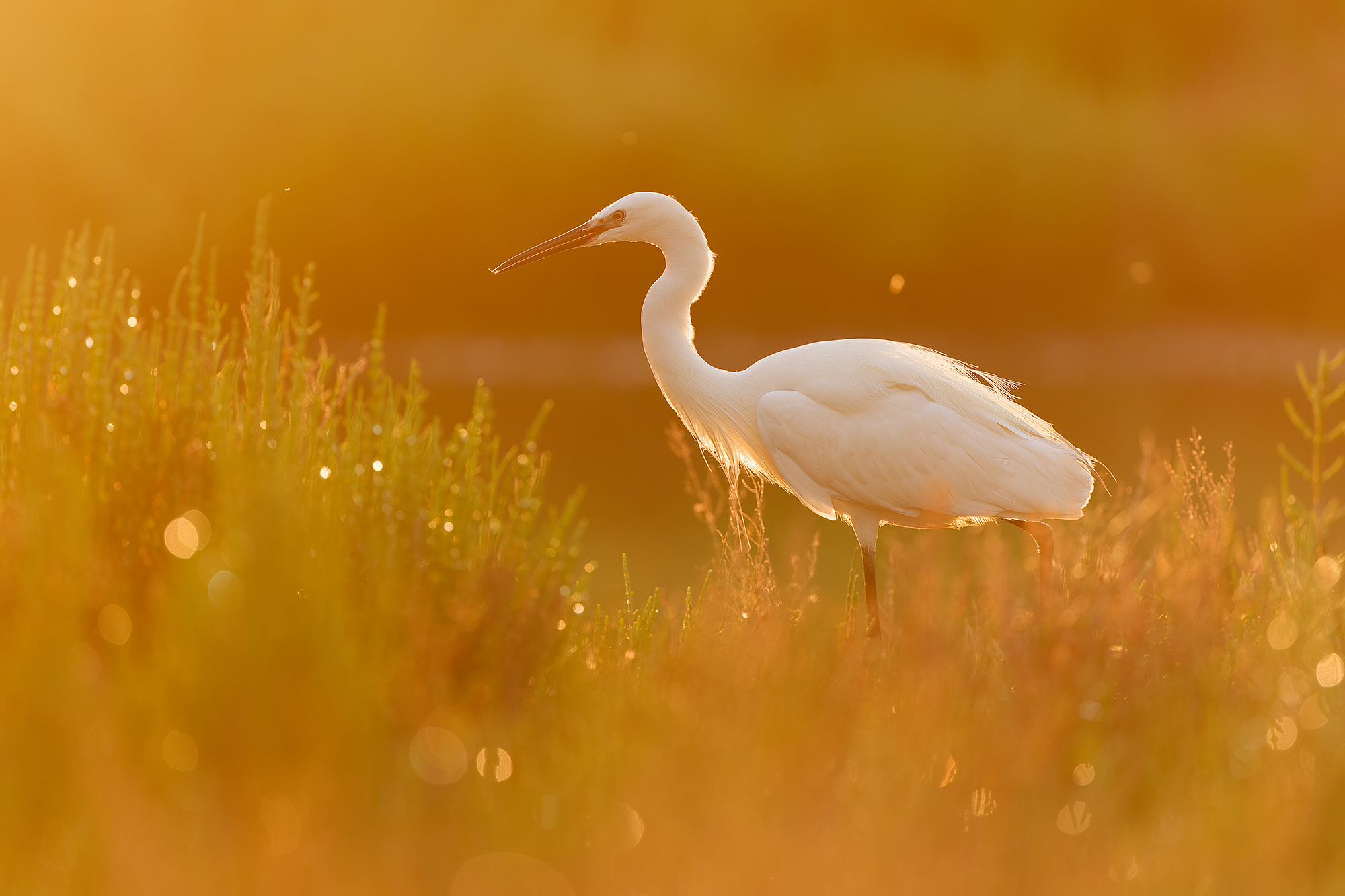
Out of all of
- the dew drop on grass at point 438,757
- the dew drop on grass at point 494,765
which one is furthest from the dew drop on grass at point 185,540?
the dew drop on grass at point 494,765

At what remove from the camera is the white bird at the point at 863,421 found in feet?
16.8

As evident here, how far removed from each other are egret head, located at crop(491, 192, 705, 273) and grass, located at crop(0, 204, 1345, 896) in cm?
166

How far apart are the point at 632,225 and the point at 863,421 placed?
1.51m

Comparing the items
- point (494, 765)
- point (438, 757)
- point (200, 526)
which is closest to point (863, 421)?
point (494, 765)

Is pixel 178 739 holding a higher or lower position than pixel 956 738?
higher

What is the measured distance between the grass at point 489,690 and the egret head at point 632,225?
5.46 feet

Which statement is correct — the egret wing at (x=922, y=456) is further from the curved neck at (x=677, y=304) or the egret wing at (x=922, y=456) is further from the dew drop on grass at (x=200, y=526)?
the dew drop on grass at (x=200, y=526)

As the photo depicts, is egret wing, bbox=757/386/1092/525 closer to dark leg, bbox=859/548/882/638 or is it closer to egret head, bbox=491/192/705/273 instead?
dark leg, bbox=859/548/882/638

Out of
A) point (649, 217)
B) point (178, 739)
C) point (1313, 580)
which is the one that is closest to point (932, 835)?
point (178, 739)

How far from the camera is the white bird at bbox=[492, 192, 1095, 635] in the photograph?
5.11m

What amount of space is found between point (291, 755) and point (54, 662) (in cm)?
55

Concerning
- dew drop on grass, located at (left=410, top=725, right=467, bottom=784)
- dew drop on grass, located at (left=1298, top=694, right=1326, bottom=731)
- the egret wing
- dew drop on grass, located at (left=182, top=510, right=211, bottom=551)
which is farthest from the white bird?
dew drop on grass, located at (left=182, top=510, right=211, bottom=551)

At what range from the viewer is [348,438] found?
3730 millimetres

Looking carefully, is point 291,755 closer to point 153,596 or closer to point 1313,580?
point 153,596
